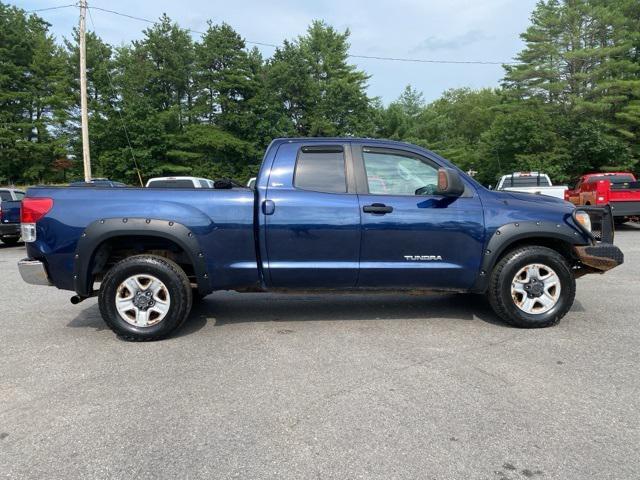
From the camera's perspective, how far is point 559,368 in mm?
3924

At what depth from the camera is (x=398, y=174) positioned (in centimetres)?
502

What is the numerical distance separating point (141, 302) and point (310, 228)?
1.75 metres

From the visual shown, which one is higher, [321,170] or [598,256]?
[321,170]

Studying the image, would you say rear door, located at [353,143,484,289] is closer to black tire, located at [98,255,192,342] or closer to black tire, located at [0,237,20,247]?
black tire, located at [98,255,192,342]

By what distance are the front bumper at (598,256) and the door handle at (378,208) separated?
1.99 m

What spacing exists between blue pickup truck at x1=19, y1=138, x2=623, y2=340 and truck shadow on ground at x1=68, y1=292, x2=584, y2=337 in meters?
0.58

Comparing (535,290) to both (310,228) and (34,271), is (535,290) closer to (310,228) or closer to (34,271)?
(310,228)

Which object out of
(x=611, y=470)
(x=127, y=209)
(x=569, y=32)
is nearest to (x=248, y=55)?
(x=569, y=32)

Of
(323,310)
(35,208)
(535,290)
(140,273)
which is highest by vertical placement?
(35,208)

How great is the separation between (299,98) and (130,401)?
124 feet

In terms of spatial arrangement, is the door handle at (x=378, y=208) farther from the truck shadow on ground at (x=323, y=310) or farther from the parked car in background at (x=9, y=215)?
the parked car in background at (x=9, y=215)

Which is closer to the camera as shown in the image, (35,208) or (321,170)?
(35,208)

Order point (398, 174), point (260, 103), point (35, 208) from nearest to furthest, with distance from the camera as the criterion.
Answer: point (35, 208)
point (398, 174)
point (260, 103)

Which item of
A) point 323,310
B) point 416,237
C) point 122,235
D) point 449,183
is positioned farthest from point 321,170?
point 122,235
